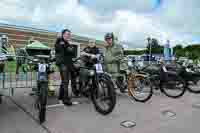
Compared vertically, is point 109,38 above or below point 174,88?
above

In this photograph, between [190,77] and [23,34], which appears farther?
[23,34]

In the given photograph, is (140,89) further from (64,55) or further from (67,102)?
(64,55)

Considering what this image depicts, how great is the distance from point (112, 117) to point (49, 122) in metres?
0.90

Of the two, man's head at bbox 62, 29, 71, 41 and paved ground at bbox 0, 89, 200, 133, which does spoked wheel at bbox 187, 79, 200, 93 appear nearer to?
paved ground at bbox 0, 89, 200, 133

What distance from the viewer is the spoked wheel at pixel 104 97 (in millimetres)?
2660

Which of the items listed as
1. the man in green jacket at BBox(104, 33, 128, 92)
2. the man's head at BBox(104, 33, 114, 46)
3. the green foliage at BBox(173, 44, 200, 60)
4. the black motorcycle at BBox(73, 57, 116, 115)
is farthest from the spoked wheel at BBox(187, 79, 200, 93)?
the green foliage at BBox(173, 44, 200, 60)

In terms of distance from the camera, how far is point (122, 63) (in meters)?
3.94

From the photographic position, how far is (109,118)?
2551 mm

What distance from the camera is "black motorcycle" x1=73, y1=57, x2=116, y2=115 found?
8.84ft

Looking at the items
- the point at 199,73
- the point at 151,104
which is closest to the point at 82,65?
the point at 151,104

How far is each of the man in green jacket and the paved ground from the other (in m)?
0.70

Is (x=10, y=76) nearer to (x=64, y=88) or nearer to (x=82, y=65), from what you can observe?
(x=64, y=88)

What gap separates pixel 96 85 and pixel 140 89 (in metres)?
1.14

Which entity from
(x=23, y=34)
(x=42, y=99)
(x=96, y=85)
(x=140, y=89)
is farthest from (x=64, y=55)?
(x=23, y=34)
